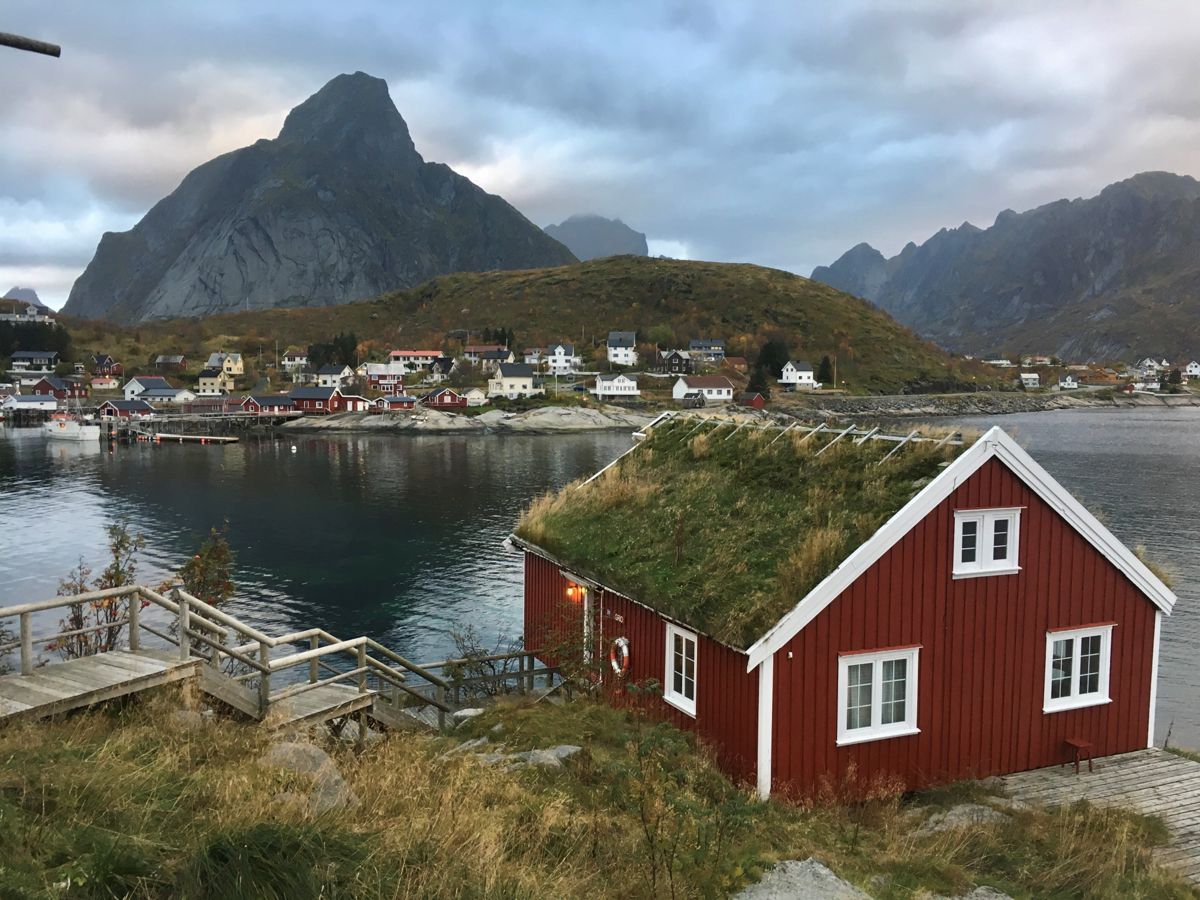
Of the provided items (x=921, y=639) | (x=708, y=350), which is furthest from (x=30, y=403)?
(x=921, y=639)

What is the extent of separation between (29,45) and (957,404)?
177180 mm

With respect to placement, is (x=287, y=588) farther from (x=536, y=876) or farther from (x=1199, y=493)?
(x=1199, y=493)

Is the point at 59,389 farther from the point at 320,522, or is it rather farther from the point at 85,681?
the point at 85,681

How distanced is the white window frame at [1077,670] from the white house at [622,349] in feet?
561

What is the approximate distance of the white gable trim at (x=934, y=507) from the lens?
12297 millimetres

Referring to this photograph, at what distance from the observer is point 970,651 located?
45.0 feet

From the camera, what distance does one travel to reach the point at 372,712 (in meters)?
13.2

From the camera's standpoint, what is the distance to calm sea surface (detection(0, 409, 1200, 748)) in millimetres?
33250

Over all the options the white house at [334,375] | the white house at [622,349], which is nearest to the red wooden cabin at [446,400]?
the white house at [334,375]

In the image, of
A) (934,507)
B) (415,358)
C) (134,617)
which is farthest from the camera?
(415,358)

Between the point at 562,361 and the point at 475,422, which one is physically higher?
the point at 562,361

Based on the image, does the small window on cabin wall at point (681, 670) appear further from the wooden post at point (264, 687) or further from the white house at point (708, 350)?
the white house at point (708, 350)

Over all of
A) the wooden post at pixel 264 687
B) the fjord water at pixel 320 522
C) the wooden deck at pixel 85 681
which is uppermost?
the wooden deck at pixel 85 681

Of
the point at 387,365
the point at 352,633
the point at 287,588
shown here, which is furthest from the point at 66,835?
the point at 387,365
